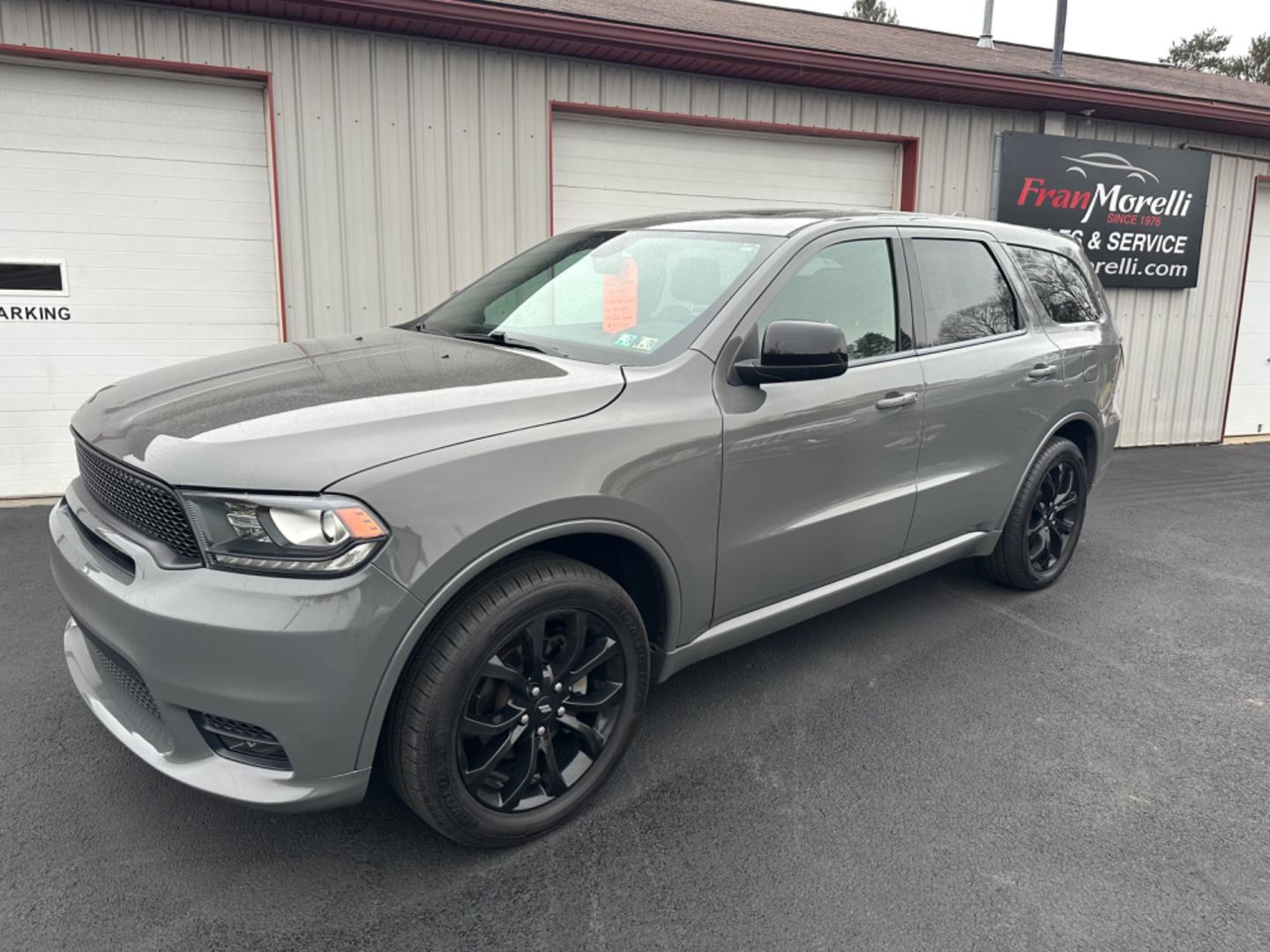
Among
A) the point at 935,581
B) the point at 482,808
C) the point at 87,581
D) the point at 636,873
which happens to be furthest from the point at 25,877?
the point at 935,581

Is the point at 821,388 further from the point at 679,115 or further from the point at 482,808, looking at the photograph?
the point at 679,115

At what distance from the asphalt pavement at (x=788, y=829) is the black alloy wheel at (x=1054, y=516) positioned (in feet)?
2.19

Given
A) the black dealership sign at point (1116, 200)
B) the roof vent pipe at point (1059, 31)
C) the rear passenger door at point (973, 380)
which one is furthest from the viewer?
the roof vent pipe at point (1059, 31)

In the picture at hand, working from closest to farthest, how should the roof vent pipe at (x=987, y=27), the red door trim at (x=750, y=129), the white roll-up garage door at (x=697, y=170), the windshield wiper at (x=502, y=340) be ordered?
the windshield wiper at (x=502, y=340)
the red door trim at (x=750, y=129)
the white roll-up garage door at (x=697, y=170)
the roof vent pipe at (x=987, y=27)

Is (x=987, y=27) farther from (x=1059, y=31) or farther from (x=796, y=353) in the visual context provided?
(x=796, y=353)

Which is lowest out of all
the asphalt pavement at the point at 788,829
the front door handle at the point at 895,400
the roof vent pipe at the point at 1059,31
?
the asphalt pavement at the point at 788,829

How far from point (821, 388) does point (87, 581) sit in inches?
91.9

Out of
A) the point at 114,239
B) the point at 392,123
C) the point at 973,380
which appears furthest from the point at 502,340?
the point at 114,239

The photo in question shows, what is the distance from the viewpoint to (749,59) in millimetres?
6918

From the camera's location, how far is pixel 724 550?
2939 millimetres

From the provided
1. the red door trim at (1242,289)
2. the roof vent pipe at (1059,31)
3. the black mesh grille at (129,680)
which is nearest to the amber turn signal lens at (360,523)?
the black mesh grille at (129,680)

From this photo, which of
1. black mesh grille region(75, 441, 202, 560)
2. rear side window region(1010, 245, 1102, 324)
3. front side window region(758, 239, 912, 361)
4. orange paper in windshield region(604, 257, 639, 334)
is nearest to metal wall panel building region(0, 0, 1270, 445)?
rear side window region(1010, 245, 1102, 324)

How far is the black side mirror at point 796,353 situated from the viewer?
2.79 meters

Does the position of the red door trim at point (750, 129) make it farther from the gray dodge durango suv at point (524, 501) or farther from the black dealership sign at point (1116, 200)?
the gray dodge durango suv at point (524, 501)
